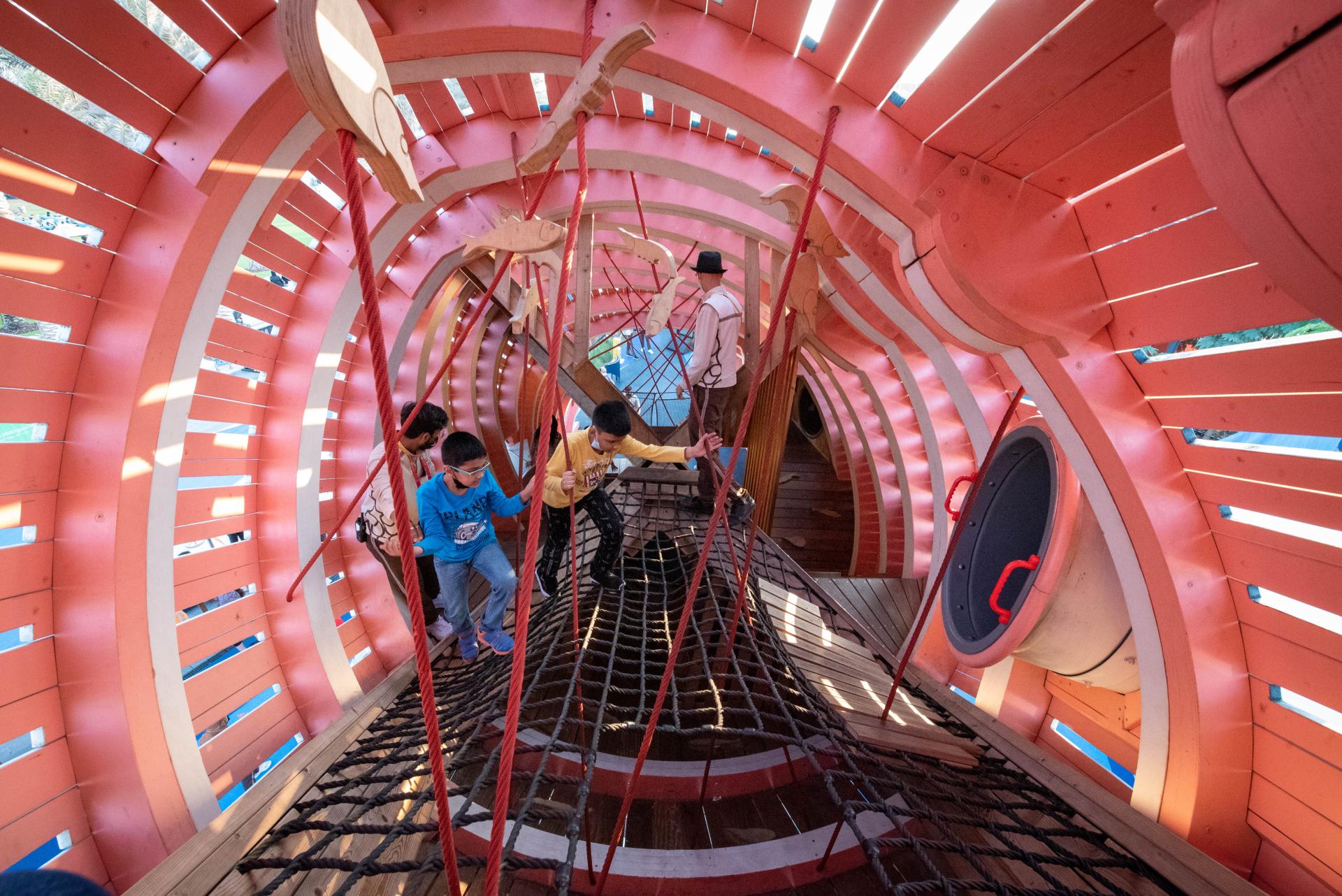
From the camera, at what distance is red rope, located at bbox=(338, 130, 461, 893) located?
26.6 inches

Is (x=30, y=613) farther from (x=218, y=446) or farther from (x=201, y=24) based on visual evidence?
(x=201, y=24)

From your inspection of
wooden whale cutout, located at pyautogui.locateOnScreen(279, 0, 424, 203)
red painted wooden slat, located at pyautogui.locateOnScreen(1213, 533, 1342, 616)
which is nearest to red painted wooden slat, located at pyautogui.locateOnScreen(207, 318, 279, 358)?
wooden whale cutout, located at pyautogui.locateOnScreen(279, 0, 424, 203)

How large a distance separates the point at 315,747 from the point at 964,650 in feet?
7.50

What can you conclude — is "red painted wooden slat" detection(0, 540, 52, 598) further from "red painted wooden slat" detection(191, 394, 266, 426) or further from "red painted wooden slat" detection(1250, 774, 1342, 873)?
"red painted wooden slat" detection(1250, 774, 1342, 873)

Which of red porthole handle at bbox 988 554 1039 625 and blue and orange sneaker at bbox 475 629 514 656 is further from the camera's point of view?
blue and orange sneaker at bbox 475 629 514 656

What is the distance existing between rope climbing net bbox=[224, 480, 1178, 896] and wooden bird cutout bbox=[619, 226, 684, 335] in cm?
166

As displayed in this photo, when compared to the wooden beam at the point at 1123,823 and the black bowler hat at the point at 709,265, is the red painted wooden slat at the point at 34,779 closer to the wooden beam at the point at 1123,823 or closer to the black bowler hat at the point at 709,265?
the wooden beam at the point at 1123,823

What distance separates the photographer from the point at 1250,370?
4.34 ft

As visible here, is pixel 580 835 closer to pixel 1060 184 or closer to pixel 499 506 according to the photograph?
pixel 499 506

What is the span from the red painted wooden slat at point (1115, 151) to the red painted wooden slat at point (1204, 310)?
1.11 ft

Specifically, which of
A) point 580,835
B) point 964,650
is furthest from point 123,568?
point 964,650

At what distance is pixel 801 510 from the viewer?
7176 millimetres

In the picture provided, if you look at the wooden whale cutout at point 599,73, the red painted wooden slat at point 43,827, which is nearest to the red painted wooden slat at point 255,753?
the red painted wooden slat at point 43,827

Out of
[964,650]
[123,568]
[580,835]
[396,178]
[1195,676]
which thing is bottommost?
[580,835]
